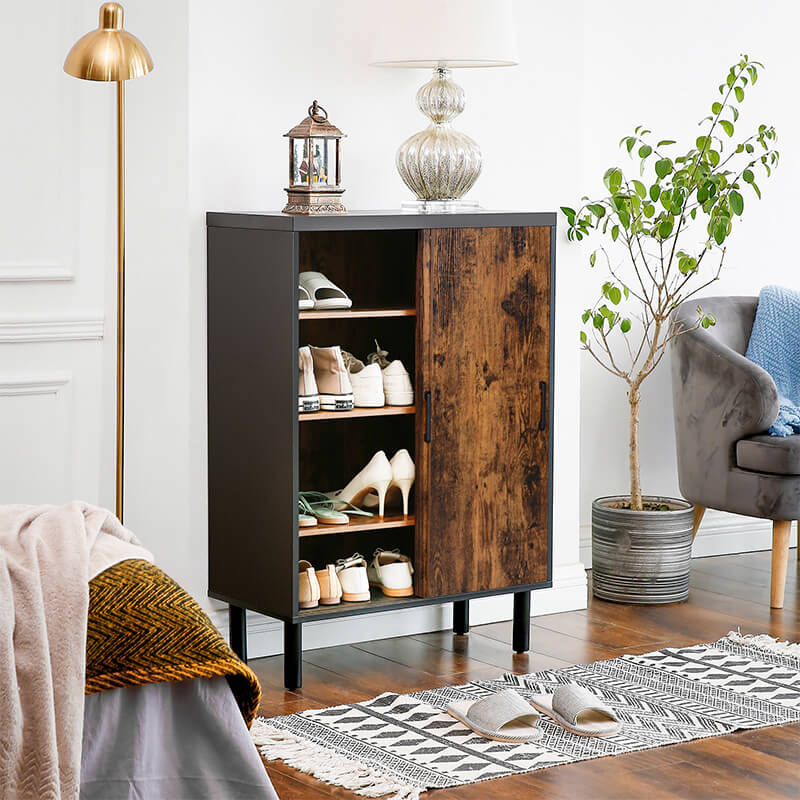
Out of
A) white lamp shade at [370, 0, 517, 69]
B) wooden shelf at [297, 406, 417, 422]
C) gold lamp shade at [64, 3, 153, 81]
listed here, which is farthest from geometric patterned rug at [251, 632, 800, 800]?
white lamp shade at [370, 0, 517, 69]

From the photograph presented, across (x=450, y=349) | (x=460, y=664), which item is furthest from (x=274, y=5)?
(x=460, y=664)

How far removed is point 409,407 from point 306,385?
31cm

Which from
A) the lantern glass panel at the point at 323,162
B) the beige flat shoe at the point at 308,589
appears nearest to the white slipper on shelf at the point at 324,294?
the lantern glass panel at the point at 323,162

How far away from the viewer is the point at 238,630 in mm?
3674

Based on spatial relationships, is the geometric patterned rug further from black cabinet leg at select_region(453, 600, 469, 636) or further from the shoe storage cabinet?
black cabinet leg at select_region(453, 600, 469, 636)

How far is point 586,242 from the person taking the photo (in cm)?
466

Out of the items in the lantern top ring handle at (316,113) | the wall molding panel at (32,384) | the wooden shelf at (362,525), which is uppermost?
the lantern top ring handle at (316,113)

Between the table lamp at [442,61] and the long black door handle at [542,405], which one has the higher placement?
the table lamp at [442,61]

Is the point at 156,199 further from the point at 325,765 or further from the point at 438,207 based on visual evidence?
the point at 325,765

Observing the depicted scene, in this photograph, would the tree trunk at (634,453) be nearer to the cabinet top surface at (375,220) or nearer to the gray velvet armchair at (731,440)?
the gray velvet armchair at (731,440)

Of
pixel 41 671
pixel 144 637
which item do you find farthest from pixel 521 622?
pixel 41 671

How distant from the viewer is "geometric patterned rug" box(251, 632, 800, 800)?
9.68 feet

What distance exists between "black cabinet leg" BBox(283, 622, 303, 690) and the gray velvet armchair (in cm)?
155

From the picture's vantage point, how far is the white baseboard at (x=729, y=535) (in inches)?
197
